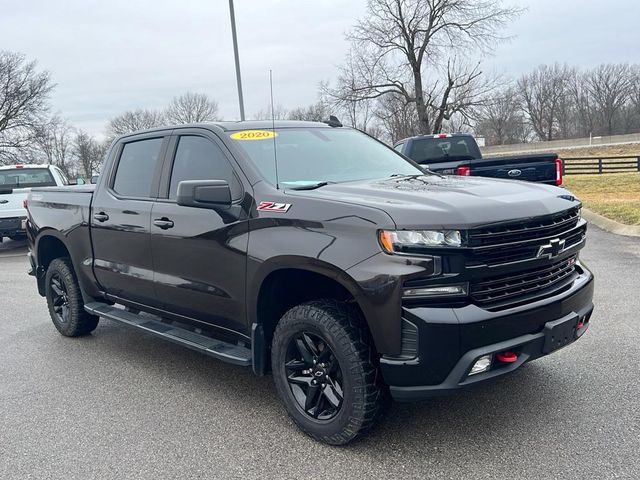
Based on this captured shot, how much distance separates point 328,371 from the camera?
3393 mm

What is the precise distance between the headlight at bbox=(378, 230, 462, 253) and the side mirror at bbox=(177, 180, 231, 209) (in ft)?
3.88

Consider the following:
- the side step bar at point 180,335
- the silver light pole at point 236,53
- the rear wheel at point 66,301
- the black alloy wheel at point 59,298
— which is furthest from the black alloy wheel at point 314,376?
the silver light pole at point 236,53

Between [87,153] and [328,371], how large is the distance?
79.1m

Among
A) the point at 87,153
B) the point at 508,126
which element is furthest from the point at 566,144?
the point at 87,153

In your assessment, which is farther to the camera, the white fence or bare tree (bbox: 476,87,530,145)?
bare tree (bbox: 476,87,530,145)

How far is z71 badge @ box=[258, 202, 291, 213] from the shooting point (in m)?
3.49

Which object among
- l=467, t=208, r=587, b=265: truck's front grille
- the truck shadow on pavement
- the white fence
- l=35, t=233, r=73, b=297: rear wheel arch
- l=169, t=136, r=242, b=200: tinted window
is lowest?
the truck shadow on pavement

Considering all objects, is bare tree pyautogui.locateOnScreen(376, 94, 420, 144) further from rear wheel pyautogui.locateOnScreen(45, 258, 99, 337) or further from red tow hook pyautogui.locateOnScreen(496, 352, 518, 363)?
red tow hook pyautogui.locateOnScreen(496, 352, 518, 363)

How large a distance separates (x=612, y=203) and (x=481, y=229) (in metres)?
11.9

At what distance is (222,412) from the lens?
398 cm

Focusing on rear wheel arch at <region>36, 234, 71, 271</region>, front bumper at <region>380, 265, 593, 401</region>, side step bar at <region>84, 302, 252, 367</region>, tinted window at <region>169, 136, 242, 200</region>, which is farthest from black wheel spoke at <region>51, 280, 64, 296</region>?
front bumper at <region>380, 265, 593, 401</region>

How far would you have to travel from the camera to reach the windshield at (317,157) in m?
4.03

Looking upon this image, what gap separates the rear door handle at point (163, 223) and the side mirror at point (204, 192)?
2.01 ft

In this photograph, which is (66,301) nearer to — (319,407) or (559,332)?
(319,407)
